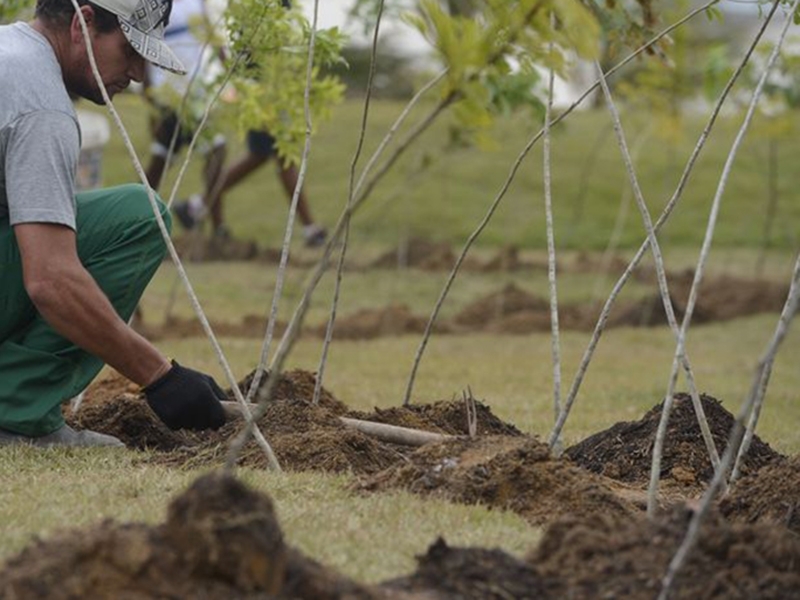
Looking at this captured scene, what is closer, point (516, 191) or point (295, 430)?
point (295, 430)

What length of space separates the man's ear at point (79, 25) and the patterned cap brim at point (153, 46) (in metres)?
0.10

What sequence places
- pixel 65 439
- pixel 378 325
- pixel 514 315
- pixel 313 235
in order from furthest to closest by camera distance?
pixel 313 235 < pixel 514 315 < pixel 378 325 < pixel 65 439

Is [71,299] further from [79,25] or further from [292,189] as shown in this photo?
[292,189]

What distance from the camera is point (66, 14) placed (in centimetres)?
492

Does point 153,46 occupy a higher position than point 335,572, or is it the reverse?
point 153,46

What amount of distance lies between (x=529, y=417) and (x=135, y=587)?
4829mm

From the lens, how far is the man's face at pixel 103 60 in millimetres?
4883

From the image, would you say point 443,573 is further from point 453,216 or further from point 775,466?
point 453,216

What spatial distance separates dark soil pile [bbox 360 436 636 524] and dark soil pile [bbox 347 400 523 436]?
3.41 ft

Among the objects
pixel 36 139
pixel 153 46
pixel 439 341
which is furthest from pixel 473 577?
pixel 439 341

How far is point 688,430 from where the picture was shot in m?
5.44

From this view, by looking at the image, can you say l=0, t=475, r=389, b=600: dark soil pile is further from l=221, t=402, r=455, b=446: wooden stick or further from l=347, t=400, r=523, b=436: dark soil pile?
l=347, t=400, r=523, b=436: dark soil pile

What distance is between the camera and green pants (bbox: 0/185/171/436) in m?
5.04

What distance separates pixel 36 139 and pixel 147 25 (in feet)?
2.15
